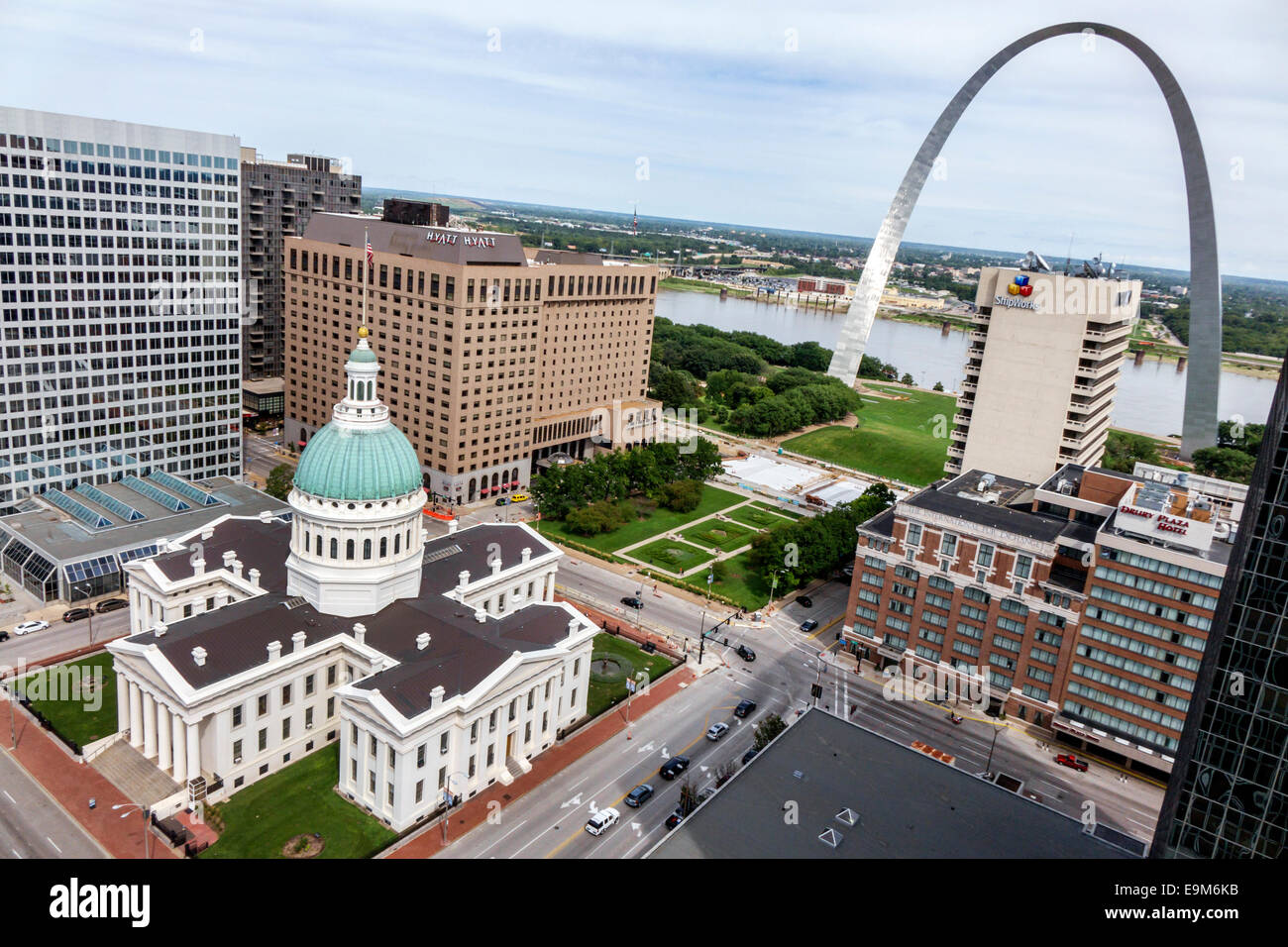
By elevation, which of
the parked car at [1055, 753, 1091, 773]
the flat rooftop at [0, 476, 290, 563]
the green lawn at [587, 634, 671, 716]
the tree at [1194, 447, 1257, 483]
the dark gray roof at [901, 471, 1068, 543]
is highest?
the dark gray roof at [901, 471, 1068, 543]

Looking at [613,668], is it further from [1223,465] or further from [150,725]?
[1223,465]

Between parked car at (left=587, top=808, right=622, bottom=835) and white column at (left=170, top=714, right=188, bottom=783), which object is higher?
white column at (left=170, top=714, right=188, bottom=783)

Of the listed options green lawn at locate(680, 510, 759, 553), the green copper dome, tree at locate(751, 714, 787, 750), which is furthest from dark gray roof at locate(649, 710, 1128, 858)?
green lawn at locate(680, 510, 759, 553)

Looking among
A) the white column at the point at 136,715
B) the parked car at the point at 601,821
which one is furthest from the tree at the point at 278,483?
the parked car at the point at 601,821

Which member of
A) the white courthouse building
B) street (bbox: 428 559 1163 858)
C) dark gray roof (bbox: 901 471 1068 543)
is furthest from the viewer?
dark gray roof (bbox: 901 471 1068 543)

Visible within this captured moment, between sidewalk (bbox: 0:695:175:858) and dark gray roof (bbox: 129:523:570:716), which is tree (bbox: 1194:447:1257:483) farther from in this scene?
sidewalk (bbox: 0:695:175:858)

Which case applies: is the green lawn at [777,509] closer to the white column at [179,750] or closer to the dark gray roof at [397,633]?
the dark gray roof at [397,633]

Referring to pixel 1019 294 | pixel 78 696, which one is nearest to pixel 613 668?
pixel 78 696
